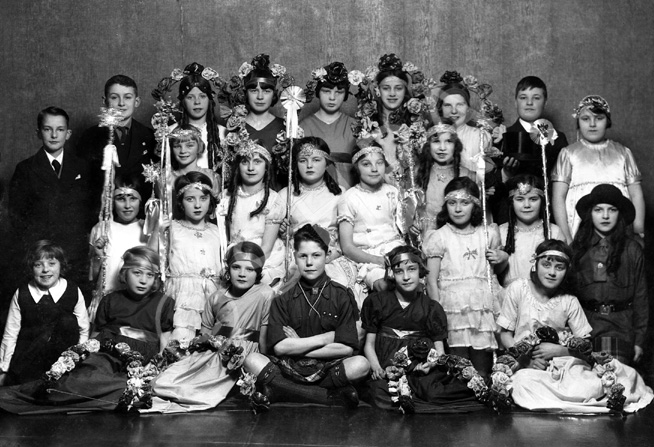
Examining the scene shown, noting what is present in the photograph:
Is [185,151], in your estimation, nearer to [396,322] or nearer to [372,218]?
[372,218]

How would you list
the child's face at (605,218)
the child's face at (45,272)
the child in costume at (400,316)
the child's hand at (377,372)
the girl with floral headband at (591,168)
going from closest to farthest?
the child's hand at (377,372) → the child in costume at (400,316) → the child's face at (45,272) → the child's face at (605,218) → the girl with floral headband at (591,168)

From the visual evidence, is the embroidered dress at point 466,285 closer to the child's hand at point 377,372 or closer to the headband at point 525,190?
the headband at point 525,190

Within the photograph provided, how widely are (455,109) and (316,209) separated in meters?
1.20

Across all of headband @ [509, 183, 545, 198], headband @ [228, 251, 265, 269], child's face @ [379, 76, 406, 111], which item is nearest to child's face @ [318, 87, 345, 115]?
child's face @ [379, 76, 406, 111]

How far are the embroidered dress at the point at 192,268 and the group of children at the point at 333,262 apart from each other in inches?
0.4

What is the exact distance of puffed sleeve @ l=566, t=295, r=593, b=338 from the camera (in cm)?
654

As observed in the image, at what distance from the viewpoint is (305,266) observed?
6.42 metres

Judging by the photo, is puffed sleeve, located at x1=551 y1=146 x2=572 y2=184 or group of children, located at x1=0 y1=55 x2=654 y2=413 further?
puffed sleeve, located at x1=551 y1=146 x2=572 y2=184

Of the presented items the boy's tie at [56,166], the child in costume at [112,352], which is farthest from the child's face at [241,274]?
the boy's tie at [56,166]

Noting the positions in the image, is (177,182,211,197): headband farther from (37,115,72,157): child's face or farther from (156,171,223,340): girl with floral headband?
(37,115,72,157): child's face

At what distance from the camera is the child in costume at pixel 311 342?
241 inches

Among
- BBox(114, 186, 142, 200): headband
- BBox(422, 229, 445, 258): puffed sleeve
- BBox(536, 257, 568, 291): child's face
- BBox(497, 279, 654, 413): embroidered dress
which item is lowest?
BBox(497, 279, 654, 413): embroidered dress

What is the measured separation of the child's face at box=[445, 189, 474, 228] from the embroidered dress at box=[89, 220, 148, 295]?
1.88 metres

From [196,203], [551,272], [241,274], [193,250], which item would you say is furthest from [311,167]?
[551,272]
